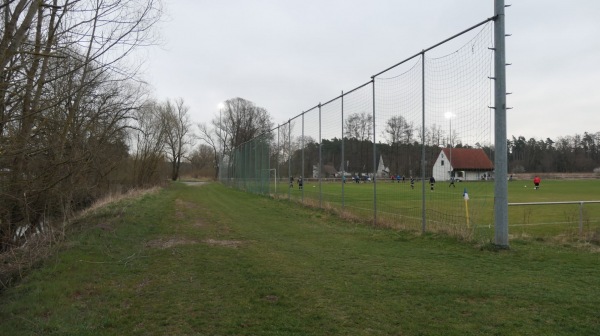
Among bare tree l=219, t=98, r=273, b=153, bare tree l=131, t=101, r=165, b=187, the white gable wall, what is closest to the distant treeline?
the white gable wall

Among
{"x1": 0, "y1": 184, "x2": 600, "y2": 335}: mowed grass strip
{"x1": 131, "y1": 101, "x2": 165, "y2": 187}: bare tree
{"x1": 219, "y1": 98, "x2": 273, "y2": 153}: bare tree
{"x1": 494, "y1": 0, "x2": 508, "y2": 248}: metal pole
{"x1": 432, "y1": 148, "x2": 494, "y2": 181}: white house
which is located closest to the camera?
{"x1": 0, "y1": 184, "x2": 600, "y2": 335}: mowed grass strip

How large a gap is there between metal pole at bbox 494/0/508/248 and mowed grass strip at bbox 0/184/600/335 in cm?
90

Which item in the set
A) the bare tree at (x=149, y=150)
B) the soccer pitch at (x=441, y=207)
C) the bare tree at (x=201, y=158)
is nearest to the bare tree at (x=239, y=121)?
the bare tree at (x=201, y=158)

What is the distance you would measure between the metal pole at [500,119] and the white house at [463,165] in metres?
0.39

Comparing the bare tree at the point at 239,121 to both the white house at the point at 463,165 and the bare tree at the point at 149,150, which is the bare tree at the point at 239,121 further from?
the white house at the point at 463,165

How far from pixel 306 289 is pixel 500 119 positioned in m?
5.31

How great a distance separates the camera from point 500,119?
8.61 metres

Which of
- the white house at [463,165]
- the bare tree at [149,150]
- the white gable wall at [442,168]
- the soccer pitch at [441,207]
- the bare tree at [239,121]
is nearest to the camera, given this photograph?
the white house at [463,165]

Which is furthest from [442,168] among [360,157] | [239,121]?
[239,121]

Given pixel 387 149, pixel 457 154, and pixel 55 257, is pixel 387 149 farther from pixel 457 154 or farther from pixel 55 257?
pixel 55 257

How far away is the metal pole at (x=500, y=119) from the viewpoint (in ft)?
27.9

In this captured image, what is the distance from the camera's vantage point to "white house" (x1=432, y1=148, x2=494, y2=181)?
9.45 metres

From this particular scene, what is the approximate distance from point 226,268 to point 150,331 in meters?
2.82

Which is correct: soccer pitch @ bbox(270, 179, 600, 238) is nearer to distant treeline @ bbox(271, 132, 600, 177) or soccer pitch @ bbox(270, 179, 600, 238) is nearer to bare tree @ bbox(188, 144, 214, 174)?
distant treeline @ bbox(271, 132, 600, 177)
